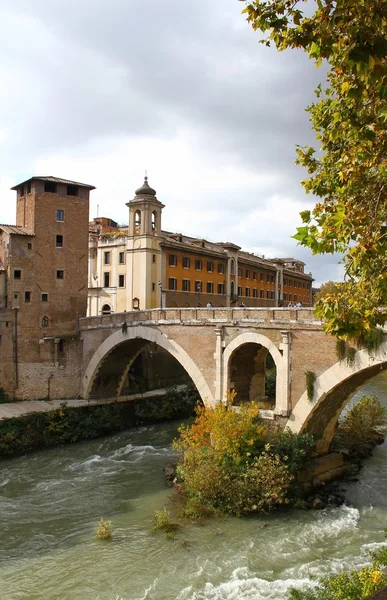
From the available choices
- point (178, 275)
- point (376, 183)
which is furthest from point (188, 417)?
point (376, 183)

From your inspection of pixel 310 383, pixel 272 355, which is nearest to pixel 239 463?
pixel 310 383

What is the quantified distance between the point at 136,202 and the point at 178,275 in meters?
7.06

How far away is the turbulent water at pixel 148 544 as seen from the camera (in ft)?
41.0

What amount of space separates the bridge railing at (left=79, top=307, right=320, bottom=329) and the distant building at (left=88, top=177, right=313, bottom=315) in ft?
22.0

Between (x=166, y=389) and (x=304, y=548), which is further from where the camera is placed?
(x=166, y=389)

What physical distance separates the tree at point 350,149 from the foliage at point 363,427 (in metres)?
15.4

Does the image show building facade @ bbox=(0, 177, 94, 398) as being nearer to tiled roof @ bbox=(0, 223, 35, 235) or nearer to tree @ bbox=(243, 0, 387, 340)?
tiled roof @ bbox=(0, 223, 35, 235)

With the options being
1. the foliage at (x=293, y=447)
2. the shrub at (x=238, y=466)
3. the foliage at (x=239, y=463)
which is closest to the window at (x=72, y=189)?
the foliage at (x=239, y=463)

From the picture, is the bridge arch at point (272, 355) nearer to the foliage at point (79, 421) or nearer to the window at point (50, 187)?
the foliage at point (79, 421)

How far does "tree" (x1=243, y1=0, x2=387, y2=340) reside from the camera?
5.70 metres


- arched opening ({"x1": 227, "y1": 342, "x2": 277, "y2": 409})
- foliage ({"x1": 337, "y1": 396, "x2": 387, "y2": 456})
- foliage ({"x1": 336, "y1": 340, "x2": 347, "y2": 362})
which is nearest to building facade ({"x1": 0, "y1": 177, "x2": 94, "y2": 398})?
arched opening ({"x1": 227, "y1": 342, "x2": 277, "y2": 409})

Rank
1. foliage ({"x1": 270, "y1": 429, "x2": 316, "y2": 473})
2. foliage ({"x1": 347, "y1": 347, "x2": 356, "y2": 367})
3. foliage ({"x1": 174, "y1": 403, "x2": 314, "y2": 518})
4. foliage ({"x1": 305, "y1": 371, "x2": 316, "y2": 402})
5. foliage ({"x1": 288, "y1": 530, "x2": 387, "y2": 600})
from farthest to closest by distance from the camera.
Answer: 1. foliage ({"x1": 305, "y1": 371, "x2": 316, "y2": 402})
2. foliage ({"x1": 270, "y1": 429, "x2": 316, "y2": 473})
3. foliage ({"x1": 347, "y1": 347, "x2": 356, "y2": 367})
4. foliage ({"x1": 174, "y1": 403, "x2": 314, "y2": 518})
5. foliage ({"x1": 288, "y1": 530, "x2": 387, "y2": 600})

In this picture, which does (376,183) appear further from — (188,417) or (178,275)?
(178,275)

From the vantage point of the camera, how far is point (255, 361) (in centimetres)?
2256
